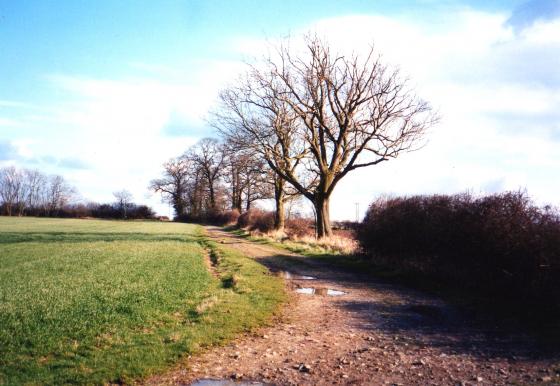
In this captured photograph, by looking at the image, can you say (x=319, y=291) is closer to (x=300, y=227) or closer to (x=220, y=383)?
(x=220, y=383)

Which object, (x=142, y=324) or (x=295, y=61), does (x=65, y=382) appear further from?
(x=295, y=61)

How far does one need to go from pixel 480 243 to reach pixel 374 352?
6.33 meters

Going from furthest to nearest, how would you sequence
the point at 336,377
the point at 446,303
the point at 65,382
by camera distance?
the point at 446,303, the point at 336,377, the point at 65,382

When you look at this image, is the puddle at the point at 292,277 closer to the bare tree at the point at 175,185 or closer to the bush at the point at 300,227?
the bush at the point at 300,227

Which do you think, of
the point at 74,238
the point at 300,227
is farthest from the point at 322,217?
the point at 74,238

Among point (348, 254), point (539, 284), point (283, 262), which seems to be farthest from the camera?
point (348, 254)

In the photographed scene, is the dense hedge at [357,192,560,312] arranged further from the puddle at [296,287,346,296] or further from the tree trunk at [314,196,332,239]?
the tree trunk at [314,196,332,239]

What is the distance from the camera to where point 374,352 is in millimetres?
7375

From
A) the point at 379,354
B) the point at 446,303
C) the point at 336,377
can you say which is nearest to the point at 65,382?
the point at 336,377

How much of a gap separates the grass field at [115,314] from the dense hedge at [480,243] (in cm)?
523

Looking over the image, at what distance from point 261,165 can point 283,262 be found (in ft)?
41.6

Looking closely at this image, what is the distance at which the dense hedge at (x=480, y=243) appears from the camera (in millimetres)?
9836

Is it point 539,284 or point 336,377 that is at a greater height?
point 539,284

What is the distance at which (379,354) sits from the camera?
7.27 m
